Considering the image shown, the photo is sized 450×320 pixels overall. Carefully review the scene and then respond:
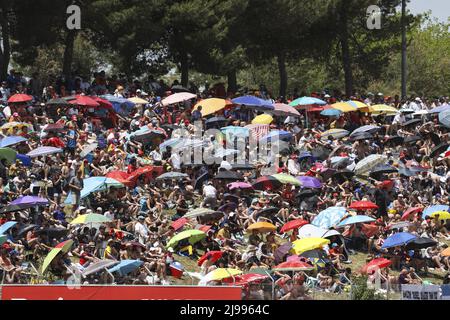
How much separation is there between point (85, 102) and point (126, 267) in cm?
1069

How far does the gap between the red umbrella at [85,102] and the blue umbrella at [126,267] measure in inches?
405

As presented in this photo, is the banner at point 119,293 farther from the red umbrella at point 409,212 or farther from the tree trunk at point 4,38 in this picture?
the tree trunk at point 4,38

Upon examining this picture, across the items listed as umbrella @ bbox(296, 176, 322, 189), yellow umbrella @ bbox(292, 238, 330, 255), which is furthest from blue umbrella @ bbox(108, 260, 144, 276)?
umbrella @ bbox(296, 176, 322, 189)

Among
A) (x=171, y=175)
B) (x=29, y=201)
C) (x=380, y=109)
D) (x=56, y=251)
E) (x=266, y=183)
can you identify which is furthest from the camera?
(x=380, y=109)

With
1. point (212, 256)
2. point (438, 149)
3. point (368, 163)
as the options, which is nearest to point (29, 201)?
point (212, 256)

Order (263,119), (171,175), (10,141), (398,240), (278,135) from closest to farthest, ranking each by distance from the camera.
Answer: (398,240), (10,141), (171,175), (278,135), (263,119)

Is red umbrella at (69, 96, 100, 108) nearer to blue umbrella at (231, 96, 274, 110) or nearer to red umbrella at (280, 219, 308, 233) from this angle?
blue umbrella at (231, 96, 274, 110)

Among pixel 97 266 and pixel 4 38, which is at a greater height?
pixel 4 38

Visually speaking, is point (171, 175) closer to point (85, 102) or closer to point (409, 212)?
point (85, 102)

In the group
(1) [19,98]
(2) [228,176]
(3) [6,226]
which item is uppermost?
(1) [19,98]

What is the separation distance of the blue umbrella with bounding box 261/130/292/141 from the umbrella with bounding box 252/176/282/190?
124 inches

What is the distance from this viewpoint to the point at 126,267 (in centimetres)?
2133

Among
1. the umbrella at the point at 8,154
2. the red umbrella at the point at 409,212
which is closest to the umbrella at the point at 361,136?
the red umbrella at the point at 409,212

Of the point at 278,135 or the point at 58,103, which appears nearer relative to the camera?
the point at 58,103
